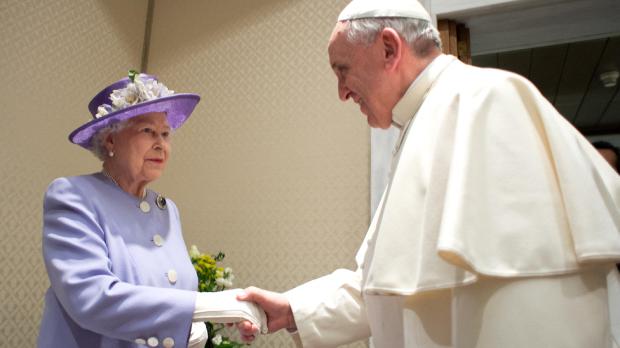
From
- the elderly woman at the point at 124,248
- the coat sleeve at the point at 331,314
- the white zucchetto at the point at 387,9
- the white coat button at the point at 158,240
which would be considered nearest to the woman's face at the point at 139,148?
the elderly woman at the point at 124,248

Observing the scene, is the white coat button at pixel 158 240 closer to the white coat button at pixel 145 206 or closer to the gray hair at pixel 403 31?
the white coat button at pixel 145 206

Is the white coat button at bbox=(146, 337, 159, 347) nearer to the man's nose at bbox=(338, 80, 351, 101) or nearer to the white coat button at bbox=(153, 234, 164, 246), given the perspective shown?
the white coat button at bbox=(153, 234, 164, 246)

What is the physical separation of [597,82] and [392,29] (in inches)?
207

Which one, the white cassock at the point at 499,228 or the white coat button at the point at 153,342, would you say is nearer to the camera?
the white cassock at the point at 499,228

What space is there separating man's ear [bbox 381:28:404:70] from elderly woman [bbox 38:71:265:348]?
27.8 inches

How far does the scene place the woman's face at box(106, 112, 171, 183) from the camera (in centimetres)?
157

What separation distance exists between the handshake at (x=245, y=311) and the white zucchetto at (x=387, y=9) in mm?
874

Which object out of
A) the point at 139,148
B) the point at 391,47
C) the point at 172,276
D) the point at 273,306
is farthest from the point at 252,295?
the point at 391,47

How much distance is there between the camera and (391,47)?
133 cm

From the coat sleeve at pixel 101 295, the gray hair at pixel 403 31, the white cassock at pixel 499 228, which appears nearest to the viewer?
the white cassock at pixel 499 228

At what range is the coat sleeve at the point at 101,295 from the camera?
4.01ft

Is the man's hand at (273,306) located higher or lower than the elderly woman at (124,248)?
lower

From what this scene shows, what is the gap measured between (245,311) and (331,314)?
288mm

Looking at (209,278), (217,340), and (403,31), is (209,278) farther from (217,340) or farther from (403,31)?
(403,31)
